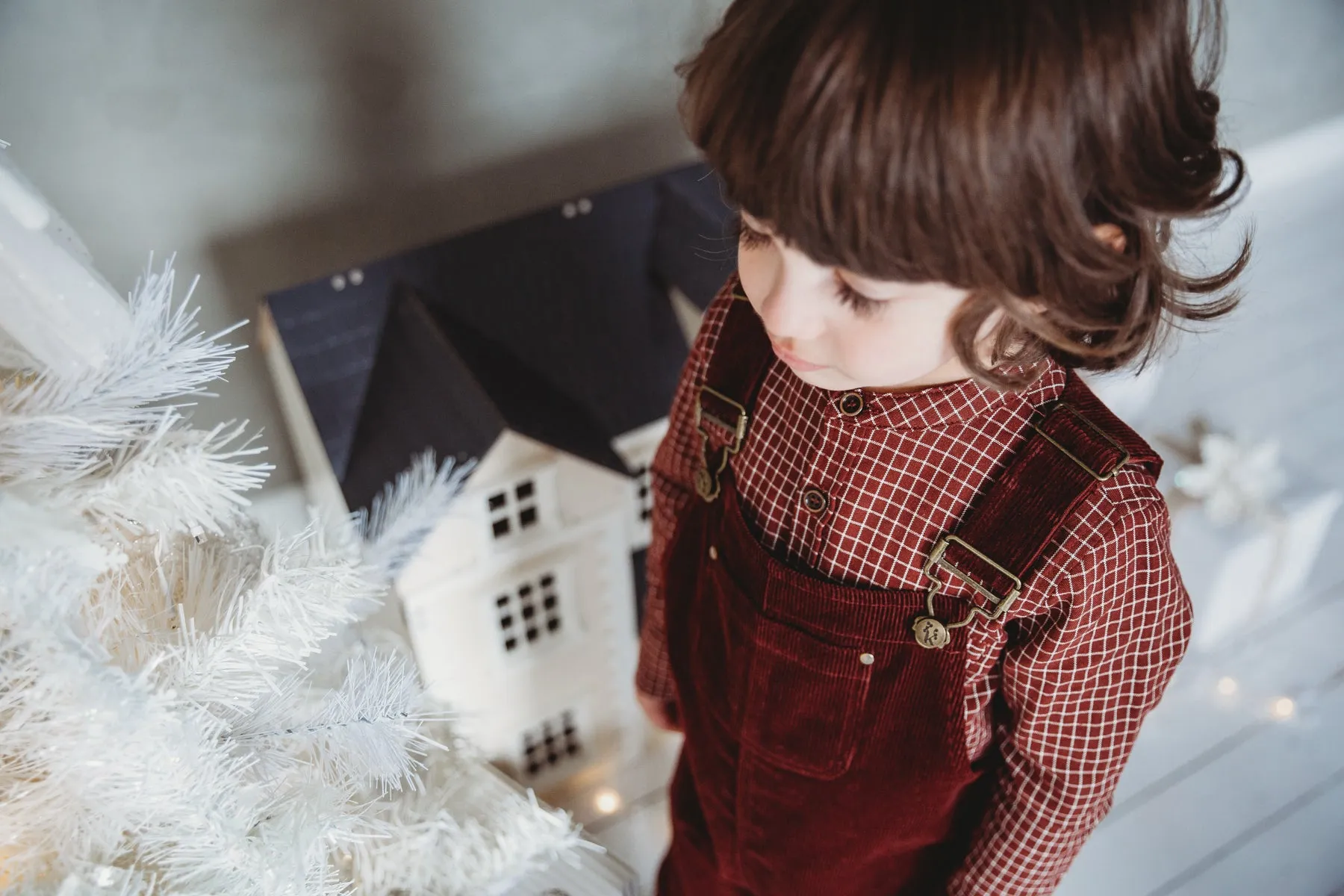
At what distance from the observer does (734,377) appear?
0.69 metres

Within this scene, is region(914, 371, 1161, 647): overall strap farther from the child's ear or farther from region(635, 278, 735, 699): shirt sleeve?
region(635, 278, 735, 699): shirt sleeve

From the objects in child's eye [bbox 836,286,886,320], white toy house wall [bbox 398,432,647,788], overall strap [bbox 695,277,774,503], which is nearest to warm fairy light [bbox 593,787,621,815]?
white toy house wall [bbox 398,432,647,788]

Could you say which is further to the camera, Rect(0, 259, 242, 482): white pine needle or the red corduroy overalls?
the red corduroy overalls

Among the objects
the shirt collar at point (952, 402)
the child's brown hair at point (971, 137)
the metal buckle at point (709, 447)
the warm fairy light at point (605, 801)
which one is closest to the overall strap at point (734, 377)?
the metal buckle at point (709, 447)

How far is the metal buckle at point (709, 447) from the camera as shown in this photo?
2.23 feet

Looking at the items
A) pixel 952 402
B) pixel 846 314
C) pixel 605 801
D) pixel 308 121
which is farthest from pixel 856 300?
pixel 605 801

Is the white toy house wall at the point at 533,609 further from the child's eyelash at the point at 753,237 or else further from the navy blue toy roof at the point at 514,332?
the child's eyelash at the point at 753,237

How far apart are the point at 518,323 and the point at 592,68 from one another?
0.90 ft

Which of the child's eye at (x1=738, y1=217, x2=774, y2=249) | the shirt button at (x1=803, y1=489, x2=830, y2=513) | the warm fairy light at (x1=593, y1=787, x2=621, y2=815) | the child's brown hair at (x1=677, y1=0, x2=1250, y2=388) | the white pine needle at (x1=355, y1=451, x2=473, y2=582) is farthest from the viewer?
the warm fairy light at (x1=593, y1=787, x2=621, y2=815)

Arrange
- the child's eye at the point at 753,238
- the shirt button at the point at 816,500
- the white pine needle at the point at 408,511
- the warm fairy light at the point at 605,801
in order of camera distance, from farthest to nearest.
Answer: the warm fairy light at the point at 605,801, the white pine needle at the point at 408,511, the shirt button at the point at 816,500, the child's eye at the point at 753,238

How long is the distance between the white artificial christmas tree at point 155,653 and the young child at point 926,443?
0.83 ft

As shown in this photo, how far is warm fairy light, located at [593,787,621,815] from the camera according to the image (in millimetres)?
1175

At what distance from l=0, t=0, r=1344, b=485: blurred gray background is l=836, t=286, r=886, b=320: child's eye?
563 mm

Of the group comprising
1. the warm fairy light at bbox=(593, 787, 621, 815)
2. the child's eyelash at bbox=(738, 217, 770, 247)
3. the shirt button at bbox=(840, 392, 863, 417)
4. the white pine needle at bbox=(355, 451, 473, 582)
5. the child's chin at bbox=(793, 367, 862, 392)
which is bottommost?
the warm fairy light at bbox=(593, 787, 621, 815)
